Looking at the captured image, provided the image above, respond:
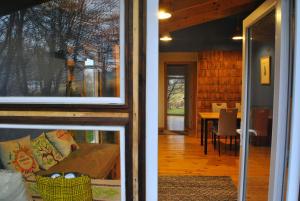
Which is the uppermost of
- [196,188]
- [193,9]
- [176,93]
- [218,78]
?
[193,9]

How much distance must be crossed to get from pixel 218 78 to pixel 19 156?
583 cm

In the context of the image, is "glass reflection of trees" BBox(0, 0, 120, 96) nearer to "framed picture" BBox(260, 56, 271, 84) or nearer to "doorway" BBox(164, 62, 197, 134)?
"framed picture" BBox(260, 56, 271, 84)

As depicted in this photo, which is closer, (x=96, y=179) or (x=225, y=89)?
(x=96, y=179)

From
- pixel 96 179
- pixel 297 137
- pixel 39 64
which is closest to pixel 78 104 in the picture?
pixel 39 64

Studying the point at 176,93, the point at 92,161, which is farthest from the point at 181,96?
the point at 92,161

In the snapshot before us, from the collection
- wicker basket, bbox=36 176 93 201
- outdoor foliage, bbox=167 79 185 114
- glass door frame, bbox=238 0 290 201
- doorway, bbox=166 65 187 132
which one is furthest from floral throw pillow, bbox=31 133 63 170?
outdoor foliage, bbox=167 79 185 114

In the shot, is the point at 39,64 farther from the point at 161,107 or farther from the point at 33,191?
the point at 161,107

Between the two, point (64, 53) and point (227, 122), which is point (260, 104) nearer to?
point (64, 53)

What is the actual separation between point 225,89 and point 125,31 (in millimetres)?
5825

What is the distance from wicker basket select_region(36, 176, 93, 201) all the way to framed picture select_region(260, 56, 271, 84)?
158cm

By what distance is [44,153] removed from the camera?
1817 millimetres

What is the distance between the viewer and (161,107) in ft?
25.8

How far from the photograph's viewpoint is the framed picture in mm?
2004

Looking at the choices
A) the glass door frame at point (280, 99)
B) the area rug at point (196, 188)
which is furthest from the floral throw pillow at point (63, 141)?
the area rug at point (196, 188)
